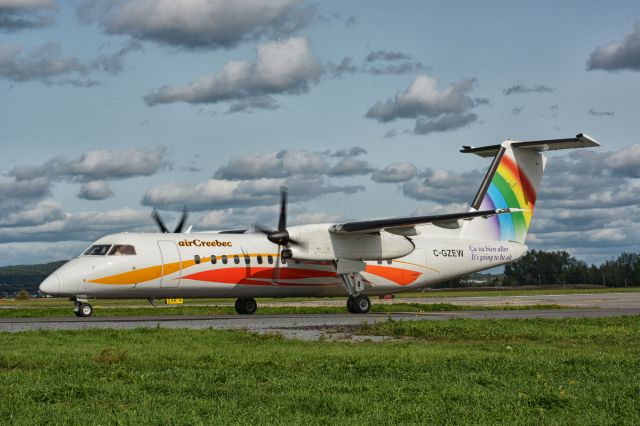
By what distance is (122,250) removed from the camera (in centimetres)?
Answer: 3111

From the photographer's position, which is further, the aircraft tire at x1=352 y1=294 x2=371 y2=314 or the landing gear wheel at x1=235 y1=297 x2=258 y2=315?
the landing gear wheel at x1=235 y1=297 x2=258 y2=315

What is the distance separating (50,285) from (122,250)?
10.5 ft

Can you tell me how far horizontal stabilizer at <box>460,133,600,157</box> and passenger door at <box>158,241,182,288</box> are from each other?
1701 centimetres

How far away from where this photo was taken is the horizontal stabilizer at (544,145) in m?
35.6

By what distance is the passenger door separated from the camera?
3170 cm

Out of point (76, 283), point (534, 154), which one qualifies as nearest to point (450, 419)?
point (76, 283)

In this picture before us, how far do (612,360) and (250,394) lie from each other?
762cm

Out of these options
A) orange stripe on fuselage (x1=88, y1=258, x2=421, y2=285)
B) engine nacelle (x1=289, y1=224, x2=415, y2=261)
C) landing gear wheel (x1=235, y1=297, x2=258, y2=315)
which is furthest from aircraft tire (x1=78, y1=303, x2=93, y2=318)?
engine nacelle (x1=289, y1=224, x2=415, y2=261)

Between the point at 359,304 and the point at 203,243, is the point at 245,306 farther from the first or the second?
the point at 359,304

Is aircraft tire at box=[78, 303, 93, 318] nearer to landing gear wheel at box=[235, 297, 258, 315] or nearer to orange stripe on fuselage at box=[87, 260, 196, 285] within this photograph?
orange stripe on fuselage at box=[87, 260, 196, 285]

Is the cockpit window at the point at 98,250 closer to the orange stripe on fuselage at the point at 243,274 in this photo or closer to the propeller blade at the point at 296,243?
the orange stripe on fuselage at the point at 243,274

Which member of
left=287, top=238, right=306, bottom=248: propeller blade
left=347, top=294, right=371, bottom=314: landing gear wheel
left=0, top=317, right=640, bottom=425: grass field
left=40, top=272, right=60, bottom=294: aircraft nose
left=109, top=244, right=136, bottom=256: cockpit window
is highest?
left=287, top=238, right=306, bottom=248: propeller blade

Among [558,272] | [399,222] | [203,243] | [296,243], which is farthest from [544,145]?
[558,272]

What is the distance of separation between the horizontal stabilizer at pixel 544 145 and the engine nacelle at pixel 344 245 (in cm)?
790
